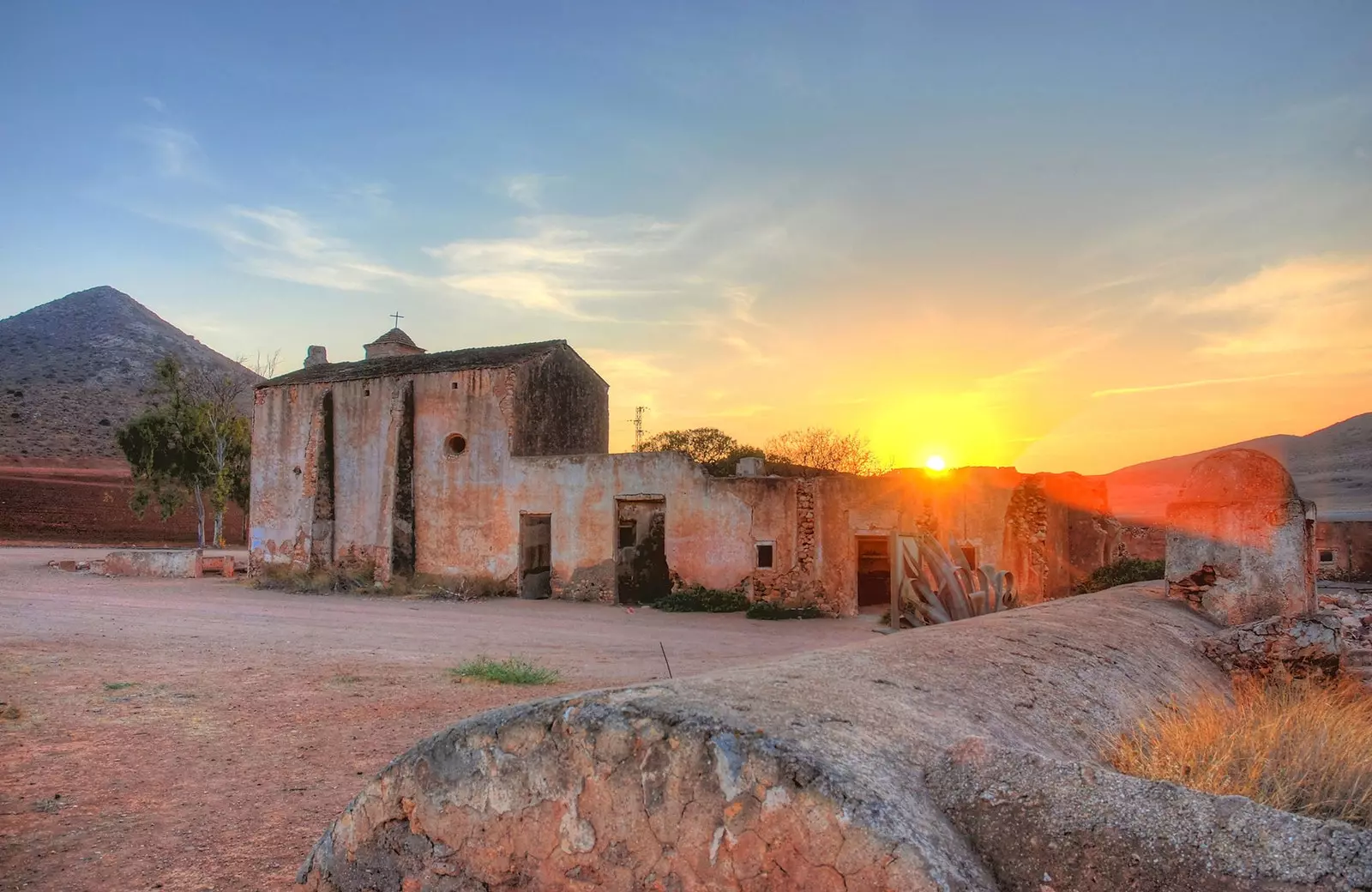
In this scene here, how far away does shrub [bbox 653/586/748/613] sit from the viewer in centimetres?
1786

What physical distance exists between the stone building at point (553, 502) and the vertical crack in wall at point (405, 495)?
0.11 ft

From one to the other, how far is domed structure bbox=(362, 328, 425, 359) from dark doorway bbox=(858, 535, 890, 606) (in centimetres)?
1773

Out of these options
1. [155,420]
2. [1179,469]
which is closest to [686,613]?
[155,420]

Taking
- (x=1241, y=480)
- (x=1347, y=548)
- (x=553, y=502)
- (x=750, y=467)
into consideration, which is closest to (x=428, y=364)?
(x=553, y=502)

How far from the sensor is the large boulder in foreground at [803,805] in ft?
7.14

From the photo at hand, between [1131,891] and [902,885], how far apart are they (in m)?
0.62

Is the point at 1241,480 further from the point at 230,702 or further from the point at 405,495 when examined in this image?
the point at 405,495

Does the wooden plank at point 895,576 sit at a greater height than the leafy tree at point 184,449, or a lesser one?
lesser

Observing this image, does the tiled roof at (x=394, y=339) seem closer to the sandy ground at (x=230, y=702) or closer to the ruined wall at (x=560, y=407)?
the ruined wall at (x=560, y=407)

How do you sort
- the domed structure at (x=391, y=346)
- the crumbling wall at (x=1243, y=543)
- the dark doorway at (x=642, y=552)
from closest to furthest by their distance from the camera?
the crumbling wall at (x=1243, y=543), the dark doorway at (x=642, y=552), the domed structure at (x=391, y=346)

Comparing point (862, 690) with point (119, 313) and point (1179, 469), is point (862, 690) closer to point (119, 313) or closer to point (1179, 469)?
point (119, 313)

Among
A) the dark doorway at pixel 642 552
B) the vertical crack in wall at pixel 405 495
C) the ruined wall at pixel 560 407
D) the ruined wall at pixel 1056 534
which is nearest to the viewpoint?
the ruined wall at pixel 1056 534

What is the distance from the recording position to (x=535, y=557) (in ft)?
70.8

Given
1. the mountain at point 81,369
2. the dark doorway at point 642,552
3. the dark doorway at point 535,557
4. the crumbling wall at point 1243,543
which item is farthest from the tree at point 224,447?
the crumbling wall at point 1243,543
